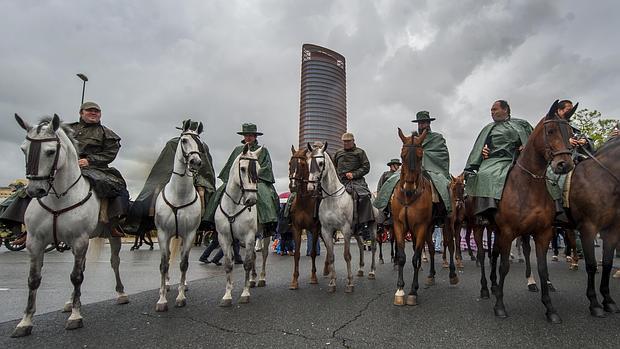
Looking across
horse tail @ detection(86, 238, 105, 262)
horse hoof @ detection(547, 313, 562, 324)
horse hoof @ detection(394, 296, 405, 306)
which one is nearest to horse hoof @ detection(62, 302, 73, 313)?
horse tail @ detection(86, 238, 105, 262)

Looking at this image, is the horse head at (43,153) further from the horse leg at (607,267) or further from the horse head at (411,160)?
the horse leg at (607,267)

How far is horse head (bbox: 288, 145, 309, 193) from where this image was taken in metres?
6.80

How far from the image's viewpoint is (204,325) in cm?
454

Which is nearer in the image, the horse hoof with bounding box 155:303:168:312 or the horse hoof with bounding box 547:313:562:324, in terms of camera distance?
the horse hoof with bounding box 547:313:562:324

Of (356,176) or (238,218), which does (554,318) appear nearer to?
(238,218)

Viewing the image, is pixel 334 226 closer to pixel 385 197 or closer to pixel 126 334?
pixel 385 197

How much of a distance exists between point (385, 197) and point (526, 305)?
2.75 meters

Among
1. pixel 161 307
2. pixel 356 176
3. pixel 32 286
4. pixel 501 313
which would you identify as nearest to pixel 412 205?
pixel 501 313

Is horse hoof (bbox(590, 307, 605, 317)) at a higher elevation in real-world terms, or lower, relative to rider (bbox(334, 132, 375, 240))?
lower

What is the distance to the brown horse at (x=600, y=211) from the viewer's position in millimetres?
4996

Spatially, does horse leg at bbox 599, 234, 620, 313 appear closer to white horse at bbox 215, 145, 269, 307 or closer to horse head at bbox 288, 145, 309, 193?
horse head at bbox 288, 145, 309, 193

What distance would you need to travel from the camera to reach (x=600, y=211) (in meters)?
5.08

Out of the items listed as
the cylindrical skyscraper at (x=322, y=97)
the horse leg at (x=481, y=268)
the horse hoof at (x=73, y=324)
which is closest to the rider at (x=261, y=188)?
the horse hoof at (x=73, y=324)

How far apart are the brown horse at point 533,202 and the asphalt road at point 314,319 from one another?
64 centimetres
